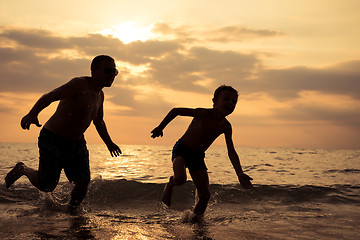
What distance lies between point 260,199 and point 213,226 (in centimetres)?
406

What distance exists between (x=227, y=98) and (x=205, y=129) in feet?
2.12

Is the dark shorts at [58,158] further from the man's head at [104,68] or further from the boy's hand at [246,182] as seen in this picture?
the boy's hand at [246,182]

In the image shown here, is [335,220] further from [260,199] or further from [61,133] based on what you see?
[61,133]

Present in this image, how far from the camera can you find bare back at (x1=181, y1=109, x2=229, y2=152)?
5.56 meters

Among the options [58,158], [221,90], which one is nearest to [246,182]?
[221,90]

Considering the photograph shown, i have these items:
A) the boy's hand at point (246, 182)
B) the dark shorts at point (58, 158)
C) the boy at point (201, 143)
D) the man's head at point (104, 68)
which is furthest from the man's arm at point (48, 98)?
the boy's hand at point (246, 182)

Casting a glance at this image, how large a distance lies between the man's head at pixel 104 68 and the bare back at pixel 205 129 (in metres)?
1.45

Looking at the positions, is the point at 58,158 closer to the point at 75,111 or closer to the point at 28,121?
the point at 75,111

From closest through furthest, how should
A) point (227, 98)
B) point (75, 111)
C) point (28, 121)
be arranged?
point (28, 121)
point (75, 111)
point (227, 98)

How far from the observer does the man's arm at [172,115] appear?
4.98m

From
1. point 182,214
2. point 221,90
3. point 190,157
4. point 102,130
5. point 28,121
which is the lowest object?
point 182,214

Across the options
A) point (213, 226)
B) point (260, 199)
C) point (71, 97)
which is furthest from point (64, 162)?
point (260, 199)

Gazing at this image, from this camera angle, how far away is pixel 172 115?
5215 millimetres

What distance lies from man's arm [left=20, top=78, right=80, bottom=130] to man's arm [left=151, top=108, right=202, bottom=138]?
1215 millimetres
